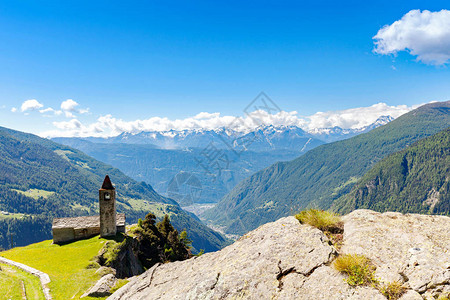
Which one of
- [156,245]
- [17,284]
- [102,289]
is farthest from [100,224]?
[102,289]

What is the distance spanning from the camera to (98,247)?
43.2 metres

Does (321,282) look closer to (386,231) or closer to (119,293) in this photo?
(386,231)

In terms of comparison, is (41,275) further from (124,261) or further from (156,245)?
(156,245)

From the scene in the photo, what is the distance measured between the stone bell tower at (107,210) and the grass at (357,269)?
48898mm

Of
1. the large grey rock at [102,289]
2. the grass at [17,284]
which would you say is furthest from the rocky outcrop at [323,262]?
the grass at [17,284]

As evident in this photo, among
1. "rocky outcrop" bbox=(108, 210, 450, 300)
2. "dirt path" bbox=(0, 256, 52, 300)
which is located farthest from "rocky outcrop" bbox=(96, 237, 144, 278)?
"rocky outcrop" bbox=(108, 210, 450, 300)

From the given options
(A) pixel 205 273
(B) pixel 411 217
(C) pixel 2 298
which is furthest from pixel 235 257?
(C) pixel 2 298

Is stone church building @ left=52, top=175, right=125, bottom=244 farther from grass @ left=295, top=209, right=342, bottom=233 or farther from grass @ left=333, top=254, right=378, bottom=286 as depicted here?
grass @ left=333, top=254, right=378, bottom=286

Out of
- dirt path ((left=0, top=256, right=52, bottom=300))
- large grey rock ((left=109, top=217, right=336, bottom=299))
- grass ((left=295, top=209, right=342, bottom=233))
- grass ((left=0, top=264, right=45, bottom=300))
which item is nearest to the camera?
large grey rock ((left=109, top=217, right=336, bottom=299))

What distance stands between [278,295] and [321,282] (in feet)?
4.22

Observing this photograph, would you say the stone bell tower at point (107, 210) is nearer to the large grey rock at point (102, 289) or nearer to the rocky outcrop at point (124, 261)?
the rocky outcrop at point (124, 261)

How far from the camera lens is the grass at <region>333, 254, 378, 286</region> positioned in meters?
6.63

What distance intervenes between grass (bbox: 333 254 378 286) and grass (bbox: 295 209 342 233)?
237cm

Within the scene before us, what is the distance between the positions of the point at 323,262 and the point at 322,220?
243 centimetres
